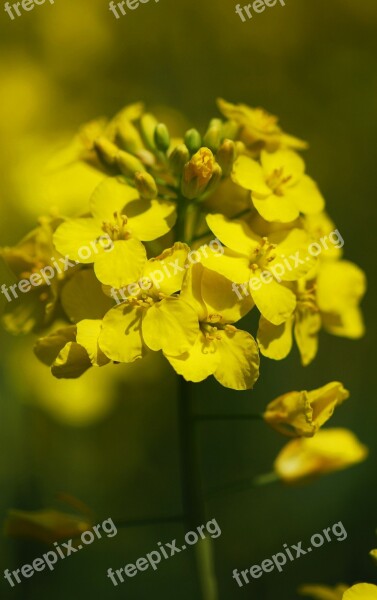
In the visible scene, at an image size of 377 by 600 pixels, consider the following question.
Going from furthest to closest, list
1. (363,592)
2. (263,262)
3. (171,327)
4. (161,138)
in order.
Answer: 1. (161,138)
2. (263,262)
3. (171,327)
4. (363,592)

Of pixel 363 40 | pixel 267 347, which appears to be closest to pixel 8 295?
pixel 267 347

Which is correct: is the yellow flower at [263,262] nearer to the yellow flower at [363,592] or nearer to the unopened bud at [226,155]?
the unopened bud at [226,155]

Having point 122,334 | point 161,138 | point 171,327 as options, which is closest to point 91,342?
point 122,334

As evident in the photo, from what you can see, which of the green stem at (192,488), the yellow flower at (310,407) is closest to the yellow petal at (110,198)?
the green stem at (192,488)

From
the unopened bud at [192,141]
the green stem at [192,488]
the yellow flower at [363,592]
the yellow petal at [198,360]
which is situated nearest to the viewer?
the yellow flower at [363,592]

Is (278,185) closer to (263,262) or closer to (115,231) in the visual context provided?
(263,262)

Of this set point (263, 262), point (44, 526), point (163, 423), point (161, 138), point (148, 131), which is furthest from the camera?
point (163, 423)

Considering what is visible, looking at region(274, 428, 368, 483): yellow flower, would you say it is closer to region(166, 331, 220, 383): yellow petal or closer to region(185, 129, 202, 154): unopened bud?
region(166, 331, 220, 383): yellow petal
